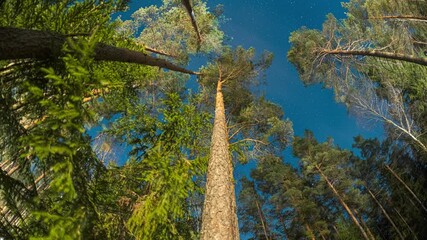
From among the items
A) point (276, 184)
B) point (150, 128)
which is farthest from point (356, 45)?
point (276, 184)

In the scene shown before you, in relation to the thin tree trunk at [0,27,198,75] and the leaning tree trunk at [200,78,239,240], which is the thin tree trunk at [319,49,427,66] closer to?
the leaning tree trunk at [200,78,239,240]

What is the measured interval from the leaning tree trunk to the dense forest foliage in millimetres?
27

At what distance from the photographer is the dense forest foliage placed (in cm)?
273

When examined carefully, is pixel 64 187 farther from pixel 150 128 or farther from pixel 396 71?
pixel 396 71

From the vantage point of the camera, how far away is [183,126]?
22.1 ft

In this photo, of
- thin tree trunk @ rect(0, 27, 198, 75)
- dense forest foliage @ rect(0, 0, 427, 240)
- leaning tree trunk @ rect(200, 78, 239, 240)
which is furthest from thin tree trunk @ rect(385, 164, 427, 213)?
thin tree trunk @ rect(0, 27, 198, 75)

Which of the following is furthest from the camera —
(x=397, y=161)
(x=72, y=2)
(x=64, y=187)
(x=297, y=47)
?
(x=397, y=161)

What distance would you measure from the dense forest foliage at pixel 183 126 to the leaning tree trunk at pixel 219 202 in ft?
0.09

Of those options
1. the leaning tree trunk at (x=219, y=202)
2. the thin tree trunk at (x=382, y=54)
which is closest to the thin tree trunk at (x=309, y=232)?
the thin tree trunk at (x=382, y=54)

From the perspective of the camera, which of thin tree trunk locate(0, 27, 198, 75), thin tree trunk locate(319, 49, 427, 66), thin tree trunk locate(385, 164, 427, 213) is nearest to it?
thin tree trunk locate(0, 27, 198, 75)

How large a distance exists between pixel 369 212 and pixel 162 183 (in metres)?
20.2

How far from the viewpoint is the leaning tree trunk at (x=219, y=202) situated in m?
4.59

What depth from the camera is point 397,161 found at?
17547 millimetres

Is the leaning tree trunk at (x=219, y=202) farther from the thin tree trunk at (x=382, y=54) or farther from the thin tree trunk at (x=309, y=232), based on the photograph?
the thin tree trunk at (x=309, y=232)
